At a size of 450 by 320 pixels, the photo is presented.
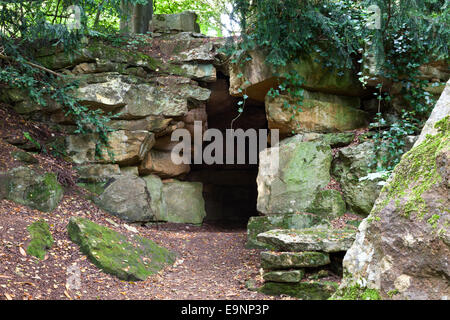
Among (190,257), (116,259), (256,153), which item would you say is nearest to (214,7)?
(256,153)

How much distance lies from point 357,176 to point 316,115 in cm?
163

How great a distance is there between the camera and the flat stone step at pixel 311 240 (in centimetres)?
473

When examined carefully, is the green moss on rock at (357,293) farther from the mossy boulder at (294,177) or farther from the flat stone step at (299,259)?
the mossy boulder at (294,177)

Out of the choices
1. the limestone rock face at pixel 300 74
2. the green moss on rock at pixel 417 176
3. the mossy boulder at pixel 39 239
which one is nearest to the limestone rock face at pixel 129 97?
the limestone rock face at pixel 300 74

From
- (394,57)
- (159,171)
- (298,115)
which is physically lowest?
(159,171)

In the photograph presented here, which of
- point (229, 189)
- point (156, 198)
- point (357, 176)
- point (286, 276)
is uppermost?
point (357, 176)

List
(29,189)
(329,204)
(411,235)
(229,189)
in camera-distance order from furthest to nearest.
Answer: (229,189), (329,204), (29,189), (411,235)

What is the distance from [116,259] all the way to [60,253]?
26.6 inches

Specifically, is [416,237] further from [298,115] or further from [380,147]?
[298,115]

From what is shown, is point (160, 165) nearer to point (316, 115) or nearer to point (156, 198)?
point (156, 198)

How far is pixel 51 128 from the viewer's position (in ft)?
25.6

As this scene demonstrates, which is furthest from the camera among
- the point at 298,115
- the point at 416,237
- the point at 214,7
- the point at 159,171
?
the point at 214,7

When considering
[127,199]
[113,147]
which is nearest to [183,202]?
[127,199]

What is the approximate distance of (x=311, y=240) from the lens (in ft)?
15.9
